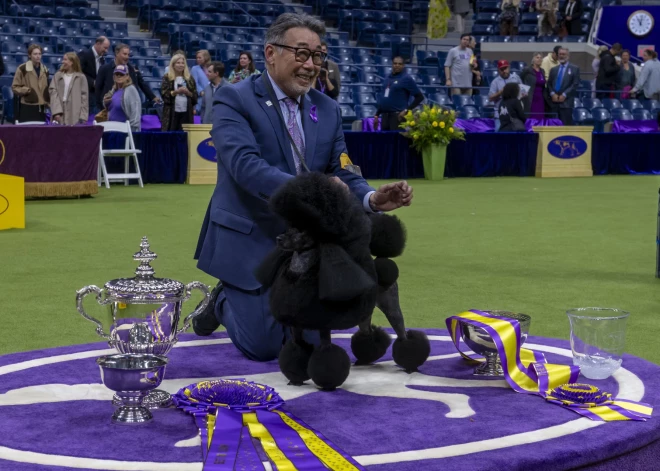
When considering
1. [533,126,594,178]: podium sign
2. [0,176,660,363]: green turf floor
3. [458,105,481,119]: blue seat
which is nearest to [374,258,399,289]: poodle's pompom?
[0,176,660,363]: green turf floor

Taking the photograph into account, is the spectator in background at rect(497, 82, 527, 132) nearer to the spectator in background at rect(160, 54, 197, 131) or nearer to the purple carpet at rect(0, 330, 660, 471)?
the spectator in background at rect(160, 54, 197, 131)

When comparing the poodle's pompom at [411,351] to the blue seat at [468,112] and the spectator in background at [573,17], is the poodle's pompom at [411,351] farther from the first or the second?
the spectator in background at [573,17]

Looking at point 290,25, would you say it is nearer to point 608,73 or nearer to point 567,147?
point 567,147

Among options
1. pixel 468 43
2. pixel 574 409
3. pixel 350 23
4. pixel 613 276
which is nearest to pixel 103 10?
pixel 350 23

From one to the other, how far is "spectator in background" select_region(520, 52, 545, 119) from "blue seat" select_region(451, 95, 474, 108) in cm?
109

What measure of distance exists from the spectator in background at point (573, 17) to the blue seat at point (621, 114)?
16.9 feet

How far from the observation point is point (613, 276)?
5.79 metres

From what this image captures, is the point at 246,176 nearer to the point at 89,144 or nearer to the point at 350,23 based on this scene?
the point at 89,144

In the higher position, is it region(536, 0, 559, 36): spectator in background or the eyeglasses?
region(536, 0, 559, 36): spectator in background

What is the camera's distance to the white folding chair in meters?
11.7

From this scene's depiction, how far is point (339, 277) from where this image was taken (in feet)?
8.84

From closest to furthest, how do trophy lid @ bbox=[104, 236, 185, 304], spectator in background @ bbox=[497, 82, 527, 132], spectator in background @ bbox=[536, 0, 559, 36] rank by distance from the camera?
trophy lid @ bbox=[104, 236, 185, 304] < spectator in background @ bbox=[497, 82, 527, 132] < spectator in background @ bbox=[536, 0, 559, 36]

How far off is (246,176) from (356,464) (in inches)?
50.2

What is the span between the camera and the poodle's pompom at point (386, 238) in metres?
3.02
